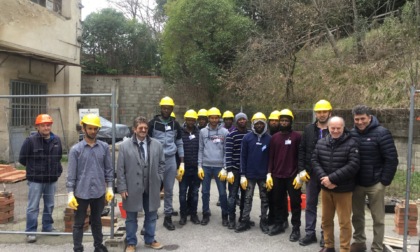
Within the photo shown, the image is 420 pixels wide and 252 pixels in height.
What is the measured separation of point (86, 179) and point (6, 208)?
8.38ft

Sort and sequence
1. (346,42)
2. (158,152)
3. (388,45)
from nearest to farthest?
(158,152) < (388,45) < (346,42)

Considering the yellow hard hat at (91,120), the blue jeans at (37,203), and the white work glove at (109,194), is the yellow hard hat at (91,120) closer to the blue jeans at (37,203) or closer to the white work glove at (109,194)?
the white work glove at (109,194)

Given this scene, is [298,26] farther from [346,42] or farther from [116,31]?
[116,31]

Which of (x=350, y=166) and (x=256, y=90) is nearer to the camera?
(x=350, y=166)

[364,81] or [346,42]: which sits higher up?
[346,42]

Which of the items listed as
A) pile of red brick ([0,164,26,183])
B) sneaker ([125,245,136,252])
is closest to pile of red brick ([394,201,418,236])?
sneaker ([125,245,136,252])

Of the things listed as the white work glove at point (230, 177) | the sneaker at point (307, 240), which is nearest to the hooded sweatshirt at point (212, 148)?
the white work glove at point (230, 177)

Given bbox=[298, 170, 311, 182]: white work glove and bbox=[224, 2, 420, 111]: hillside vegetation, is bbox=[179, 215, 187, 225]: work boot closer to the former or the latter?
bbox=[298, 170, 311, 182]: white work glove

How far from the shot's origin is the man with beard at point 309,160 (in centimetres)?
485

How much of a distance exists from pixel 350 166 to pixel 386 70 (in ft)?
27.7

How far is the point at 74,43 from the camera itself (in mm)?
14656

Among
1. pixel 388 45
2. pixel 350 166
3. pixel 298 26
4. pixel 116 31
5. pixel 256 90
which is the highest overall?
pixel 116 31

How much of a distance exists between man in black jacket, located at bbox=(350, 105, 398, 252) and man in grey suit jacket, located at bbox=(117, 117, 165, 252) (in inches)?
103

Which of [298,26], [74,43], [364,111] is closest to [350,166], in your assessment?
[364,111]
